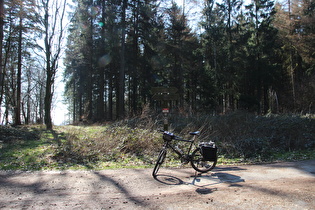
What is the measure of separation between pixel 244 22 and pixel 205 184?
31248 millimetres

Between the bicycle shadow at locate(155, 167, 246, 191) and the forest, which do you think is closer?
the bicycle shadow at locate(155, 167, 246, 191)

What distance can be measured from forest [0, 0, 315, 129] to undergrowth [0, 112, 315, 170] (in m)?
9.85

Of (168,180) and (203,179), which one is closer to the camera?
(168,180)

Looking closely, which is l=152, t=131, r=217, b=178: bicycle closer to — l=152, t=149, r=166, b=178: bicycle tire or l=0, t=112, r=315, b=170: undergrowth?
l=152, t=149, r=166, b=178: bicycle tire

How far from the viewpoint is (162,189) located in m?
4.52

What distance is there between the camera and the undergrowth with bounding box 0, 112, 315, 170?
7.07 m

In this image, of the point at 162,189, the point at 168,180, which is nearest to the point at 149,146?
the point at 168,180

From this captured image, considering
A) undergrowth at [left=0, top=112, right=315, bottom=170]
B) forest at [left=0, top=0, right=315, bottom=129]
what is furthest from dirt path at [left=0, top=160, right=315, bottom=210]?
forest at [left=0, top=0, right=315, bottom=129]

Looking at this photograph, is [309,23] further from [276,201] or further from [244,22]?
[276,201]

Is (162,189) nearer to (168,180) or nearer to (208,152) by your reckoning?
(168,180)

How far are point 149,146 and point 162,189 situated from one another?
161 inches

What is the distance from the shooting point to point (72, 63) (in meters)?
33.9

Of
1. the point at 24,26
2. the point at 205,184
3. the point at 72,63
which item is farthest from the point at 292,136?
the point at 72,63

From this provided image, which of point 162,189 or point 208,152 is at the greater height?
point 208,152
